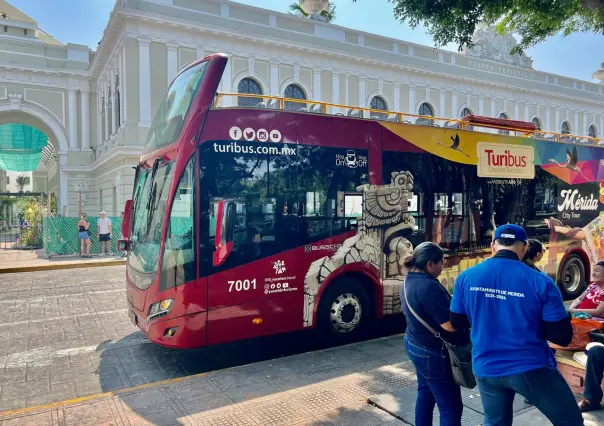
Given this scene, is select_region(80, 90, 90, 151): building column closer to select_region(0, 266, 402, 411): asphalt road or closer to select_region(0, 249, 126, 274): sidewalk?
select_region(0, 249, 126, 274): sidewalk

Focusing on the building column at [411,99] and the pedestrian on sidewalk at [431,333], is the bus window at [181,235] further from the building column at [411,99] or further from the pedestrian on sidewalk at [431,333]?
the building column at [411,99]

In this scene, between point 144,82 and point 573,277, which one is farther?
point 144,82

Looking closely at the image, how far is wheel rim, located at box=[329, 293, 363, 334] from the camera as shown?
6719mm

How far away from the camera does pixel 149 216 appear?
6.21m

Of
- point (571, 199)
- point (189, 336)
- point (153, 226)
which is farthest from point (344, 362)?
point (571, 199)

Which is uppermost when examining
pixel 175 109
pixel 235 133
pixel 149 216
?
pixel 175 109

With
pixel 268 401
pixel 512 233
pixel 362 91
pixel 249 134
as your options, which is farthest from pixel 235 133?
pixel 362 91

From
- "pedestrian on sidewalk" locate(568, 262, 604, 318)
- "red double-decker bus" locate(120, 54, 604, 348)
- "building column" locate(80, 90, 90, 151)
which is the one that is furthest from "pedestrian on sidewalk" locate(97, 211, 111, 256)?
"pedestrian on sidewalk" locate(568, 262, 604, 318)

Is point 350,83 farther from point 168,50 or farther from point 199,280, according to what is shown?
point 199,280

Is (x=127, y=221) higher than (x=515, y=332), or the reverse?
(x=127, y=221)

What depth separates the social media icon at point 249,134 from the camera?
6008mm

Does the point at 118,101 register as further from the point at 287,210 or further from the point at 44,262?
the point at 287,210

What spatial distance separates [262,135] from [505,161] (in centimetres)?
503

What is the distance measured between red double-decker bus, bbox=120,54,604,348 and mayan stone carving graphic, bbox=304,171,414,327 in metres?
0.02
